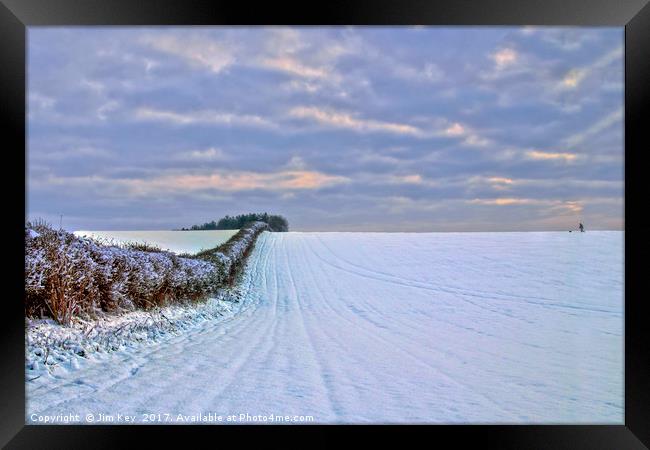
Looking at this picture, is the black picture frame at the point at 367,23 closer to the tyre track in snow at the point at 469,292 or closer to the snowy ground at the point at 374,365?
the snowy ground at the point at 374,365

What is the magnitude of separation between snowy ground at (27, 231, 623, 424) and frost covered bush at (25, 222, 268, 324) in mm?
990

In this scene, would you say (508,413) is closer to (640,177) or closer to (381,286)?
(640,177)

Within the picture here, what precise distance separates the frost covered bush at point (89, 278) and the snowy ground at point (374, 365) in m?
0.99

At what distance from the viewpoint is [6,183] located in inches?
113

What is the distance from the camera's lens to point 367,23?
2.99 meters

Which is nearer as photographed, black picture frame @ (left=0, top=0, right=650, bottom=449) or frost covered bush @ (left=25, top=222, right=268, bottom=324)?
black picture frame @ (left=0, top=0, right=650, bottom=449)

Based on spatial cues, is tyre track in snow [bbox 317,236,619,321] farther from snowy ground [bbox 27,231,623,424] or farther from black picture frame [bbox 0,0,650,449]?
black picture frame [bbox 0,0,650,449]

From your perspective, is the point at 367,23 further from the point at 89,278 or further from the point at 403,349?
the point at 89,278

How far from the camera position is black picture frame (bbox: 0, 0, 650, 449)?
2.70 m

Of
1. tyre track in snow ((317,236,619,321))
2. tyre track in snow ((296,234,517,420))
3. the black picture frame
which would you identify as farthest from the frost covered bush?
tyre track in snow ((317,236,619,321))

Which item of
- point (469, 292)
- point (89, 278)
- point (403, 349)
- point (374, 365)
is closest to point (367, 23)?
point (374, 365)

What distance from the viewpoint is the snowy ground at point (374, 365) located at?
3273 millimetres

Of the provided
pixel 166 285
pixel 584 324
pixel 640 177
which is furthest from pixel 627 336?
pixel 166 285

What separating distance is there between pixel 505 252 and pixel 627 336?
18.5 meters
